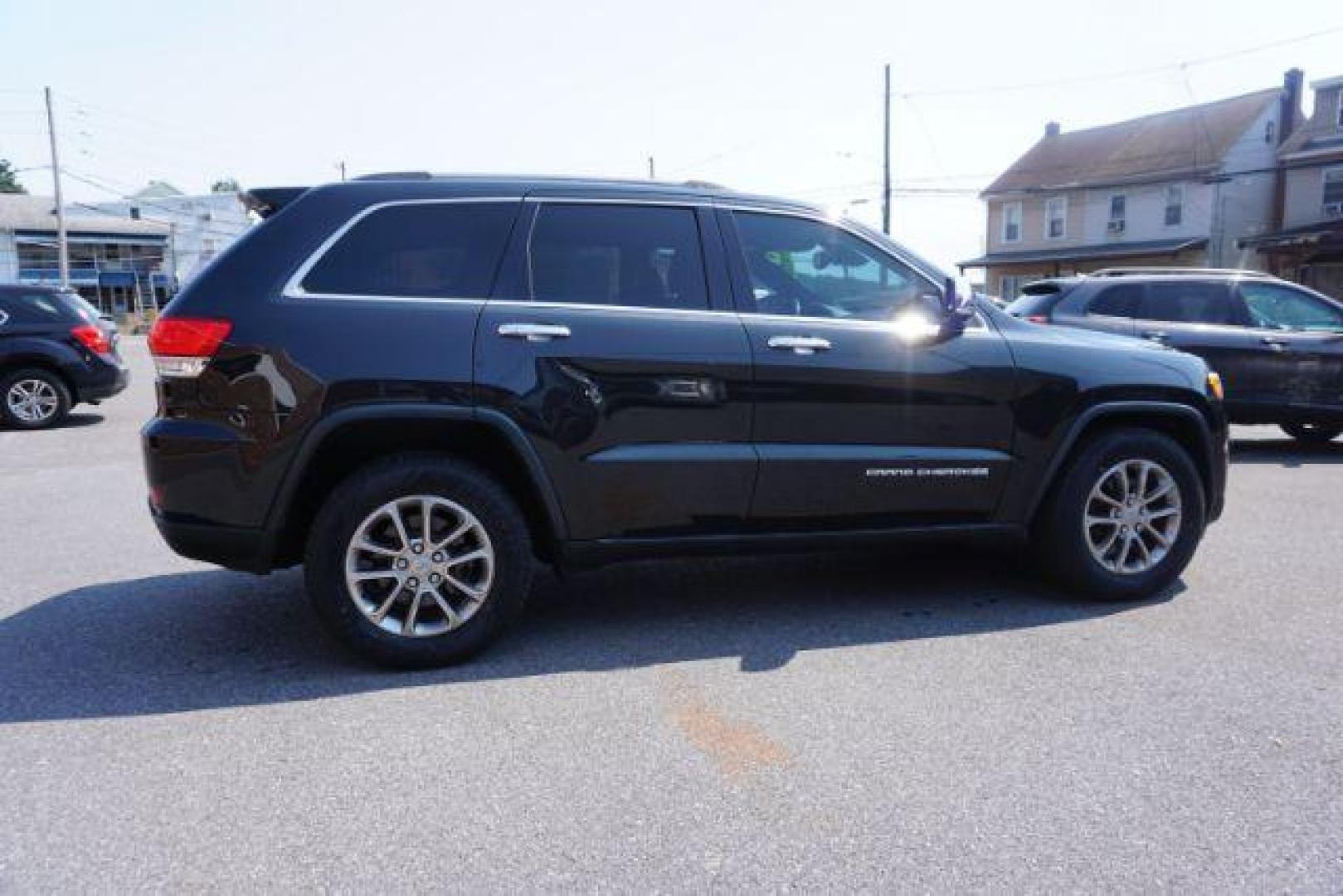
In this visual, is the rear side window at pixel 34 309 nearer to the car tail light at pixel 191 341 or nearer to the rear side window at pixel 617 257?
the car tail light at pixel 191 341

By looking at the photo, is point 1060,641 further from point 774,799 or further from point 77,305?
point 77,305

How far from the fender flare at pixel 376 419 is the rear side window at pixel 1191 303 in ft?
26.0

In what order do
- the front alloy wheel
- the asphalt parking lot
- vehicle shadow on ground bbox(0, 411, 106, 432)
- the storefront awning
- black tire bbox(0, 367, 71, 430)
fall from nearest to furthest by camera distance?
1. the asphalt parking lot
2. the front alloy wheel
3. black tire bbox(0, 367, 71, 430)
4. vehicle shadow on ground bbox(0, 411, 106, 432)
5. the storefront awning

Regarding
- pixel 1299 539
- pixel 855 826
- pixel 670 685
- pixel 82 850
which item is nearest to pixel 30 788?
pixel 82 850

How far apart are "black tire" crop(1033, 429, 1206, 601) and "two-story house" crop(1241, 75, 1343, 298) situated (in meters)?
28.6

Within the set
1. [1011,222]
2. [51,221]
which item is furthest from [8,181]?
[1011,222]

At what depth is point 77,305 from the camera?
1214 cm

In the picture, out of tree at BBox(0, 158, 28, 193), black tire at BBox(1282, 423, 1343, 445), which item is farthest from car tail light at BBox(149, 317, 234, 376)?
tree at BBox(0, 158, 28, 193)

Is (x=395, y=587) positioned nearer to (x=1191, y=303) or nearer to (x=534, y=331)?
(x=534, y=331)

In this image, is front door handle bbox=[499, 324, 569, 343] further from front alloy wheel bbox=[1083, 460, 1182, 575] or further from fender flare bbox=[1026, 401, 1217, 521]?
front alloy wheel bbox=[1083, 460, 1182, 575]

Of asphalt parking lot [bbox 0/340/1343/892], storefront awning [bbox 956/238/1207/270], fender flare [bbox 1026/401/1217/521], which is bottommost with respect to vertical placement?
asphalt parking lot [bbox 0/340/1343/892]

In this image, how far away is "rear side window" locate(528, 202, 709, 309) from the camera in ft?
13.6

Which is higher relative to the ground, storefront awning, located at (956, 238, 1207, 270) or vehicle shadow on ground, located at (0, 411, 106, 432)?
storefront awning, located at (956, 238, 1207, 270)

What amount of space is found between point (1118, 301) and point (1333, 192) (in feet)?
89.1
